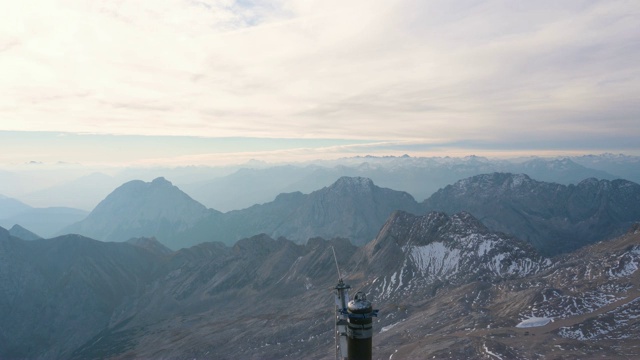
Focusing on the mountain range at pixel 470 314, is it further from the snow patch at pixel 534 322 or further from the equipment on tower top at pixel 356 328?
the equipment on tower top at pixel 356 328

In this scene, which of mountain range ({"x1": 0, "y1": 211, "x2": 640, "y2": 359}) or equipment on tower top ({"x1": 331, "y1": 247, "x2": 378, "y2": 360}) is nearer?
equipment on tower top ({"x1": 331, "y1": 247, "x2": 378, "y2": 360})

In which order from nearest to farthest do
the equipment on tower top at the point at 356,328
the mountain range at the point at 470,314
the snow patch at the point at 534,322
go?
the equipment on tower top at the point at 356,328
the mountain range at the point at 470,314
the snow patch at the point at 534,322

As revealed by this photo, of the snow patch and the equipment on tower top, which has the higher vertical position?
the equipment on tower top

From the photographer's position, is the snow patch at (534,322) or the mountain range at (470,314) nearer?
the mountain range at (470,314)

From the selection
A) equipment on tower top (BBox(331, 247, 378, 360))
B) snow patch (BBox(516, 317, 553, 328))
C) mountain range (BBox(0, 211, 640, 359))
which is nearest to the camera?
equipment on tower top (BBox(331, 247, 378, 360))

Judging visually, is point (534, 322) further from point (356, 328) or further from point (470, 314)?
point (356, 328)

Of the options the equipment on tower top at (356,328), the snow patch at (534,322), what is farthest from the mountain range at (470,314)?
the equipment on tower top at (356,328)


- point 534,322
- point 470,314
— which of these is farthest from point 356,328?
point 470,314

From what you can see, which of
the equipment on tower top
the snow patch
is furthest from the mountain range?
the equipment on tower top

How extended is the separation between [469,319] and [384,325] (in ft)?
94.1

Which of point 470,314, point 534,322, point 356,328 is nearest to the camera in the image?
point 356,328

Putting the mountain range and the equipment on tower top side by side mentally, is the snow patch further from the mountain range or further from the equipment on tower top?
the equipment on tower top

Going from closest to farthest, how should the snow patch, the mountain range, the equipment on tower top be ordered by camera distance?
the equipment on tower top, the mountain range, the snow patch

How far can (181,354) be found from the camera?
156 metres
